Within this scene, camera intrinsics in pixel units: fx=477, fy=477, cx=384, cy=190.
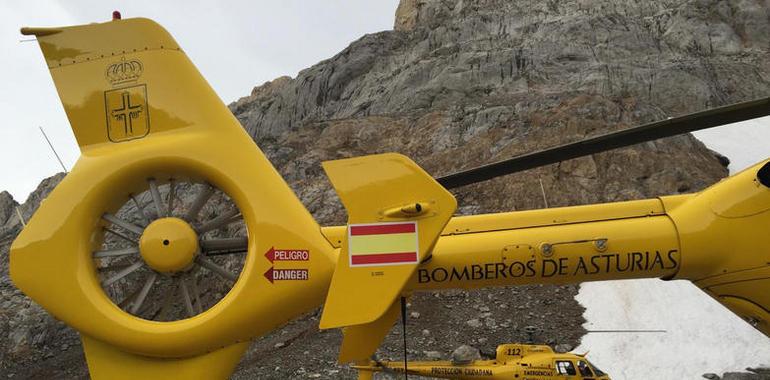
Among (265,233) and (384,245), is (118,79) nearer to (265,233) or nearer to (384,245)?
(265,233)

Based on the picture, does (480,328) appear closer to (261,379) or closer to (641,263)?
(261,379)

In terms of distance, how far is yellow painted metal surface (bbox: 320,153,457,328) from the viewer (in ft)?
14.0

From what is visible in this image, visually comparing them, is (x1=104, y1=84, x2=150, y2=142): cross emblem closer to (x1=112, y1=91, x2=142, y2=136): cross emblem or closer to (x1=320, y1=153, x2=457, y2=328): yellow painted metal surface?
(x1=112, y1=91, x2=142, y2=136): cross emblem

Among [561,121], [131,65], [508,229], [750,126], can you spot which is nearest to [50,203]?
[131,65]

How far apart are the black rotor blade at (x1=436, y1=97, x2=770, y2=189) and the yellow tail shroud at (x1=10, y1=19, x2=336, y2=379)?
5.97ft

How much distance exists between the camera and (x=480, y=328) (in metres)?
16.5

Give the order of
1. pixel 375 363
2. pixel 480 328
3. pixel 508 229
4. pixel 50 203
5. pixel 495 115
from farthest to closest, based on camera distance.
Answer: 1. pixel 495 115
2. pixel 480 328
3. pixel 375 363
4. pixel 508 229
5. pixel 50 203

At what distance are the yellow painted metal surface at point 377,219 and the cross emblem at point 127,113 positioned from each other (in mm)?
2236

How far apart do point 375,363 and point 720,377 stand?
9.36 m

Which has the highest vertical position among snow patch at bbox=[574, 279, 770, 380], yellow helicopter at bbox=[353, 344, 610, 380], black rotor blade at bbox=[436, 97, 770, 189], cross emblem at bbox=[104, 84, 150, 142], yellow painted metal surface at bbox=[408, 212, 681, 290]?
cross emblem at bbox=[104, 84, 150, 142]

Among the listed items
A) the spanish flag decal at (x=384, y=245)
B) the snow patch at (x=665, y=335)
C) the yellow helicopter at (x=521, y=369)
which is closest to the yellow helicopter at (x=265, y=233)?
the spanish flag decal at (x=384, y=245)

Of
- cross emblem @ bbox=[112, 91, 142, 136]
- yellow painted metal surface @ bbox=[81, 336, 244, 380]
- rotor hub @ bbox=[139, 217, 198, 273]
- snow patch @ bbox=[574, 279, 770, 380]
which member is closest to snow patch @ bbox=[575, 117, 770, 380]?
snow patch @ bbox=[574, 279, 770, 380]

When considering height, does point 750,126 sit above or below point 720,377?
above

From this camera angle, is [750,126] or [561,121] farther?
[750,126]
